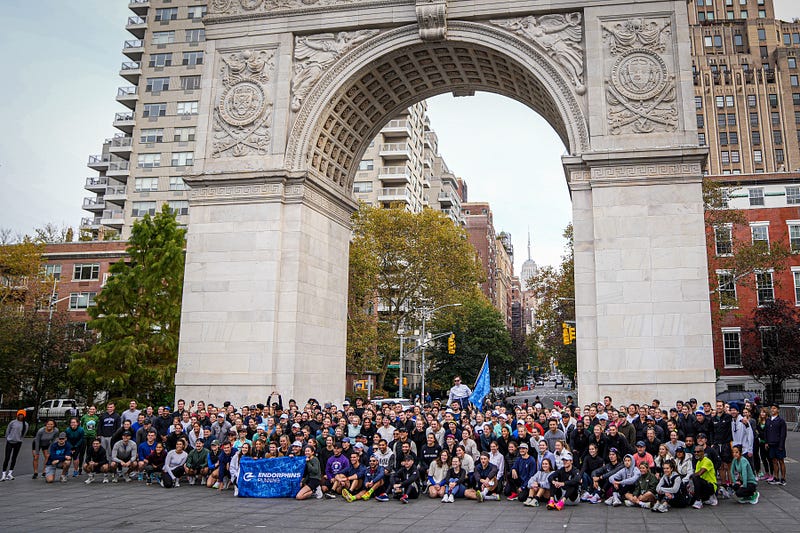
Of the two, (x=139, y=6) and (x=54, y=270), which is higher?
(x=139, y=6)

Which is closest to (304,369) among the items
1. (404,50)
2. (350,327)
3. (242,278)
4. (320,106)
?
(242,278)

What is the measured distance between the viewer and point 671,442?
14.7 m

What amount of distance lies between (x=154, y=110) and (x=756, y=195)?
2211 inches

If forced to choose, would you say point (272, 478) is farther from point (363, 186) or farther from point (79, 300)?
point (363, 186)

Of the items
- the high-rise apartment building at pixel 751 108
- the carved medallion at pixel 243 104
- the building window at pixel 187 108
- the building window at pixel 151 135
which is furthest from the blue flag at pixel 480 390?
the high-rise apartment building at pixel 751 108

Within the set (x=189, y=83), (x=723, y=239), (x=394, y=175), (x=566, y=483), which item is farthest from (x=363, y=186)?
(x=566, y=483)

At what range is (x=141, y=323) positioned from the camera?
34.8 meters

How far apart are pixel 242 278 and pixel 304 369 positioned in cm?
406

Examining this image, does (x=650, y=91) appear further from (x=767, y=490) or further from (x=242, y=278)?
(x=242, y=278)

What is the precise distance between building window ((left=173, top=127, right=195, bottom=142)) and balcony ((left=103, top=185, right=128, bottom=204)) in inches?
324

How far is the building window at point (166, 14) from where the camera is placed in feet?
226

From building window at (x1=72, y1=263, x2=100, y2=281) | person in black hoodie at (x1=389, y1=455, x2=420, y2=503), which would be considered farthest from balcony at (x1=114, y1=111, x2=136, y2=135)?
person in black hoodie at (x1=389, y1=455, x2=420, y2=503)

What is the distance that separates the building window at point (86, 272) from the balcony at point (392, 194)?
3077cm

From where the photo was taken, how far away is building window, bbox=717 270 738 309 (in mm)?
37625
